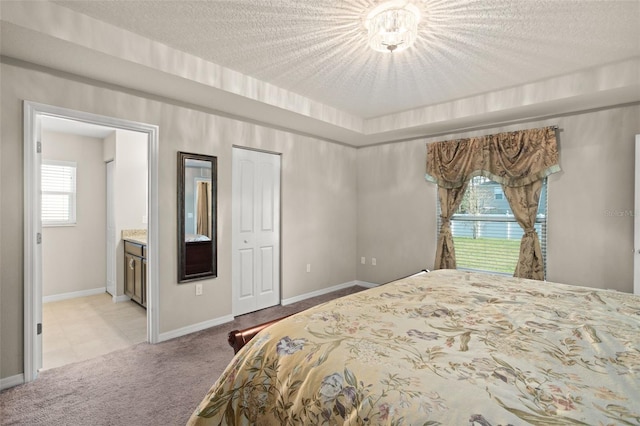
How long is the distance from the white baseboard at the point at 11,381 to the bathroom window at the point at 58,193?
296cm

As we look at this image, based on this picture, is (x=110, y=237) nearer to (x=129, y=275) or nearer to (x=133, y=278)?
(x=129, y=275)

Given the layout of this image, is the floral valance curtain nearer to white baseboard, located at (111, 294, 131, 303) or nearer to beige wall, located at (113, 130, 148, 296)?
beige wall, located at (113, 130, 148, 296)

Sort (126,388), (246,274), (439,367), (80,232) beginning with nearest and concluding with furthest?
1. (439,367)
2. (126,388)
3. (246,274)
4. (80,232)

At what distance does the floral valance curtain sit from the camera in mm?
3662

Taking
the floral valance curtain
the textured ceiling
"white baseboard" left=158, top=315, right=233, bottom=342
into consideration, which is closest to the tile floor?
"white baseboard" left=158, top=315, right=233, bottom=342

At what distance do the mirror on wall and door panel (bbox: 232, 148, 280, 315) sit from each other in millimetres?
337

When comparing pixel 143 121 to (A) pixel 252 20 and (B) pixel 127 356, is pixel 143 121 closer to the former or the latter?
(A) pixel 252 20

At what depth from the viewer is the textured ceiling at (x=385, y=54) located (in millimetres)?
2047

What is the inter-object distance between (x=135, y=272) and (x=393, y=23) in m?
4.23

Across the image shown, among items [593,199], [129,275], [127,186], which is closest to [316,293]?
[129,275]

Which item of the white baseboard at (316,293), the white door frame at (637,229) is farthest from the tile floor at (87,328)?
the white door frame at (637,229)

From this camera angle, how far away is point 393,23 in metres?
1.99

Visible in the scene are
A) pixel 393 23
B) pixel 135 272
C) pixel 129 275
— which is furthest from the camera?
pixel 129 275

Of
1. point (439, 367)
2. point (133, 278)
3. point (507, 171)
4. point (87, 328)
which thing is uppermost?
point (507, 171)
